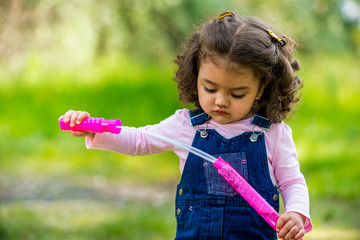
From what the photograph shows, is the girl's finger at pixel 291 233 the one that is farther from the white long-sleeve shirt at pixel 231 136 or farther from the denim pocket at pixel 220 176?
the denim pocket at pixel 220 176

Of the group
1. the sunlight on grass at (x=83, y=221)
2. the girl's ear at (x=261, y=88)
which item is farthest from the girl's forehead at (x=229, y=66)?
the sunlight on grass at (x=83, y=221)

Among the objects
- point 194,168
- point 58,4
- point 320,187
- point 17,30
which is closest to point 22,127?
point 17,30

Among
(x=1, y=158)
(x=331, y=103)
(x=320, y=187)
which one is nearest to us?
(x=320, y=187)

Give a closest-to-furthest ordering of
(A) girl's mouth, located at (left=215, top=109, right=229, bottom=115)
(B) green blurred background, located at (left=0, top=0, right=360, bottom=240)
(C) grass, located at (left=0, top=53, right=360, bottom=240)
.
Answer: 1. (A) girl's mouth, located at (left=215, top=109, right=229, bottom=115)
2. (C) grass, located at (left=0, top=53, right=360, bottom=240)
3. (B) green blurred background, located at (left=0, top=0, right=360, bottom=240)

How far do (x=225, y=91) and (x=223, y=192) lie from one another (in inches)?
13.9

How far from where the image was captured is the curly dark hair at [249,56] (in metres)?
1.92

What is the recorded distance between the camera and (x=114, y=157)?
4617 millimetres

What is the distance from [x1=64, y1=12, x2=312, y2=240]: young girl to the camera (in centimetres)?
191

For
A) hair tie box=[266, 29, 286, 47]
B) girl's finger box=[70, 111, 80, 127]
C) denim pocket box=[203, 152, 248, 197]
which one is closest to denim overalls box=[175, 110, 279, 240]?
denim pocket box=[203, 152, 248, 197]

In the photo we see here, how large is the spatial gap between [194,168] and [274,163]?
292 millimetres

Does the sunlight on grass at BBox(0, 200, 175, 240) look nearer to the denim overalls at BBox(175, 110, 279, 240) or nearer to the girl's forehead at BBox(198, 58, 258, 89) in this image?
the denim overalls at BBox(175, 110, 279, 240)

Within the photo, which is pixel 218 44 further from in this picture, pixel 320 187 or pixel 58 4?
pixel 58 4

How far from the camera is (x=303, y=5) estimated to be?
21.4 ft

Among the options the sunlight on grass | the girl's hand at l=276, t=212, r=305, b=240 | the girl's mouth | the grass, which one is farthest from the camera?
the grass
